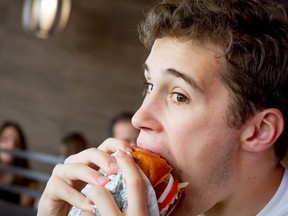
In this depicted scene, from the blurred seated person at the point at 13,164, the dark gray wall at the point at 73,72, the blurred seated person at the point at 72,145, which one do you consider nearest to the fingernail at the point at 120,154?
the blurred seated person at the point at 13,164

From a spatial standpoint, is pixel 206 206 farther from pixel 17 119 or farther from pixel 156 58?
pixel 17 119

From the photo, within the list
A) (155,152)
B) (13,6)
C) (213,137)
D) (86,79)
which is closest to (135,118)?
(155,152)

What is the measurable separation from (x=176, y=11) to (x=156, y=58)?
7.8 inches

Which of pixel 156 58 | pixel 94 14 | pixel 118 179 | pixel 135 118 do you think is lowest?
pixel 118 179

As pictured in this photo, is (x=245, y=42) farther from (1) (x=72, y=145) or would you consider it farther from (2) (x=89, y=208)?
(1) (x=72, y=145)

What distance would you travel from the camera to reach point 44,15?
20.5 feet

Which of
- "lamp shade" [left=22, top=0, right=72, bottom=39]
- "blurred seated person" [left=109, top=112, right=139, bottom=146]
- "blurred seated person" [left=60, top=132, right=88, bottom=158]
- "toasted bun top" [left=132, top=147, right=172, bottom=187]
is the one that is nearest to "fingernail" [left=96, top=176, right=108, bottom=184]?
"toasted bun top" [left=132, top=147, right=172, bottom=187]

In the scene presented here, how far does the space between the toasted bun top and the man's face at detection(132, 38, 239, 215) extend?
40 mm

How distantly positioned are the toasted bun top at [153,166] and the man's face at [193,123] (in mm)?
40

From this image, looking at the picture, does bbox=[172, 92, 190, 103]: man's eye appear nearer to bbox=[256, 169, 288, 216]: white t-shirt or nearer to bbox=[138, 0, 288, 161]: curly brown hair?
bbox=[138, 0, 288, 161]: curly brown hair

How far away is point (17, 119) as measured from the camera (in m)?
7.87

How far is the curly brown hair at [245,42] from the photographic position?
1.62m

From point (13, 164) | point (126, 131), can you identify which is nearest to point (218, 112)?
point (126, 131)

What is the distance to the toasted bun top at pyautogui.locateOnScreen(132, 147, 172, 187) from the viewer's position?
1528 mm
